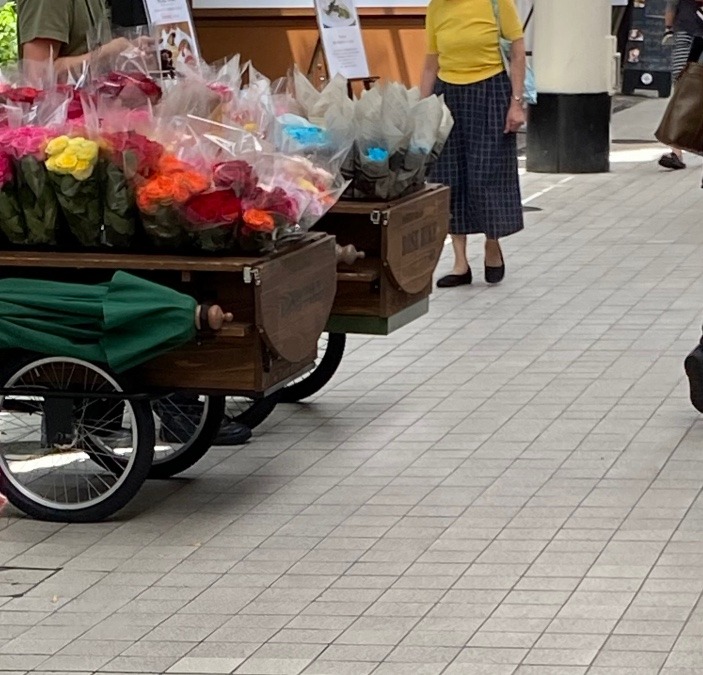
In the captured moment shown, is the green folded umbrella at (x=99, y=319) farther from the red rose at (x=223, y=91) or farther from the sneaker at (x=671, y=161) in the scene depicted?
the sneaker at (x=671, y=161)

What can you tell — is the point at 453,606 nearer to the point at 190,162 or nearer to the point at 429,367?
the point at 190,162

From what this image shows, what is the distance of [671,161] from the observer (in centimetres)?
1530

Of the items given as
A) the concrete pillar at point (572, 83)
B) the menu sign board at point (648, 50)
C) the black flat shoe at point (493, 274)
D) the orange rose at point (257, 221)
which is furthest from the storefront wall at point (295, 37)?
the orange rose at point (257, 221)

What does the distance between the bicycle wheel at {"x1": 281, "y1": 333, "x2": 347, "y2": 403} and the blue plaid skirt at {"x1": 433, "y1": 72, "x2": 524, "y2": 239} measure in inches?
100

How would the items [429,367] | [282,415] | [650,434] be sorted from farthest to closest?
[429,367], [282,415], [650,434]

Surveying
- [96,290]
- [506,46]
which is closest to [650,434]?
[96,290]

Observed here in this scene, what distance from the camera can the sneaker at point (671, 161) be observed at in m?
15.3

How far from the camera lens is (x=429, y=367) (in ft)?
26.9

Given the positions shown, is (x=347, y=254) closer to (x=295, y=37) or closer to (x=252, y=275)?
(x=252, y=275)

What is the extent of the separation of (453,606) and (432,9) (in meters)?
5.56

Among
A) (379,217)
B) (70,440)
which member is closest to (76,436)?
(70,440)

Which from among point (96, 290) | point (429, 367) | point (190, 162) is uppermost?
point (190, 162)

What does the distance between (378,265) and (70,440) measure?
153 cm

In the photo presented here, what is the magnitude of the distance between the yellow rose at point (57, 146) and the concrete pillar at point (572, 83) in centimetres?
972
